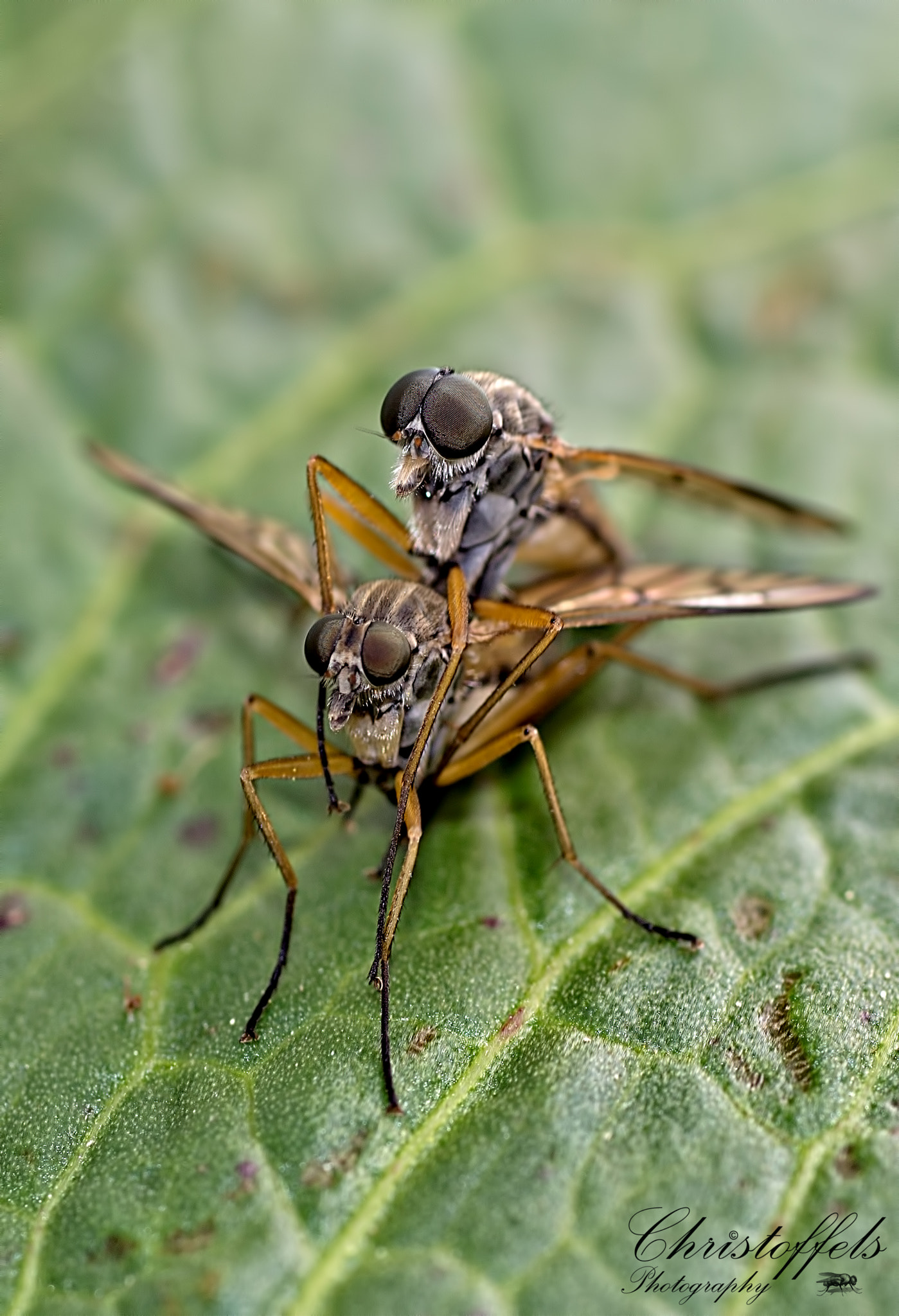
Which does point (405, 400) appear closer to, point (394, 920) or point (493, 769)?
point (493, 769)

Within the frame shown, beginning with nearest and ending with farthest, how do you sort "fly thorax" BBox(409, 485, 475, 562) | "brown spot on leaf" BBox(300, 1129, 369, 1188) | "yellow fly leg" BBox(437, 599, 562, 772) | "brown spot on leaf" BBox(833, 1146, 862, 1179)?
"brown spot on leaf" BBox(833, 1146, 862, 1179)
"brown spot on leaf" BBox(300, 1129, 369, 1188)
"yellow fly leg" BBox(437, 599, 562, 772)
"fly thorax" BBox(409, 485, 475, 562)

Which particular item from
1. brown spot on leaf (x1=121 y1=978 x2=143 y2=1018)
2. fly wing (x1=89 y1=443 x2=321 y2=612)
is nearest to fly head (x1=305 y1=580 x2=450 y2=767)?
fly wing (x1=89 y1=443 x2=321 y2=612)

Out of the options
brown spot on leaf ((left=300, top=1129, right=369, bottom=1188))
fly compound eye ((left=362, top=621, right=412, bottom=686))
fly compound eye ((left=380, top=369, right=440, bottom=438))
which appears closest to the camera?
brown spot on leaf ((left=300, top=1129, right=369, bottom=1188))

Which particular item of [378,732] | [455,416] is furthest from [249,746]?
[455,416]

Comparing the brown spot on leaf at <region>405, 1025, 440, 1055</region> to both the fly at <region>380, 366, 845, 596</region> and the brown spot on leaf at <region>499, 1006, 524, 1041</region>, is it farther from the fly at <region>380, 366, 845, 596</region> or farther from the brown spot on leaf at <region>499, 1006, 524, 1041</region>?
the fly at <region>380, 366, 845, 596</region>

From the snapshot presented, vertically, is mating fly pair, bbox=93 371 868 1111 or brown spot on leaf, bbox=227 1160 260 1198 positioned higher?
mating fly pair, bbox=93 371 868 1111

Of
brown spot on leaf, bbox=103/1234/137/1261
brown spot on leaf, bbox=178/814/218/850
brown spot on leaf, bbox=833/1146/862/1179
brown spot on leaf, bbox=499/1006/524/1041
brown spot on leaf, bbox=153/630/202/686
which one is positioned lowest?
brown spot on leaf, bbox=833/1146/862/1179

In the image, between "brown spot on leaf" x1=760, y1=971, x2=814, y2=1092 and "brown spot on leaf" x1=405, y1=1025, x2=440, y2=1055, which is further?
"brown spot on leaf" x1=405, y1=1025, x2=440, y2=1055
